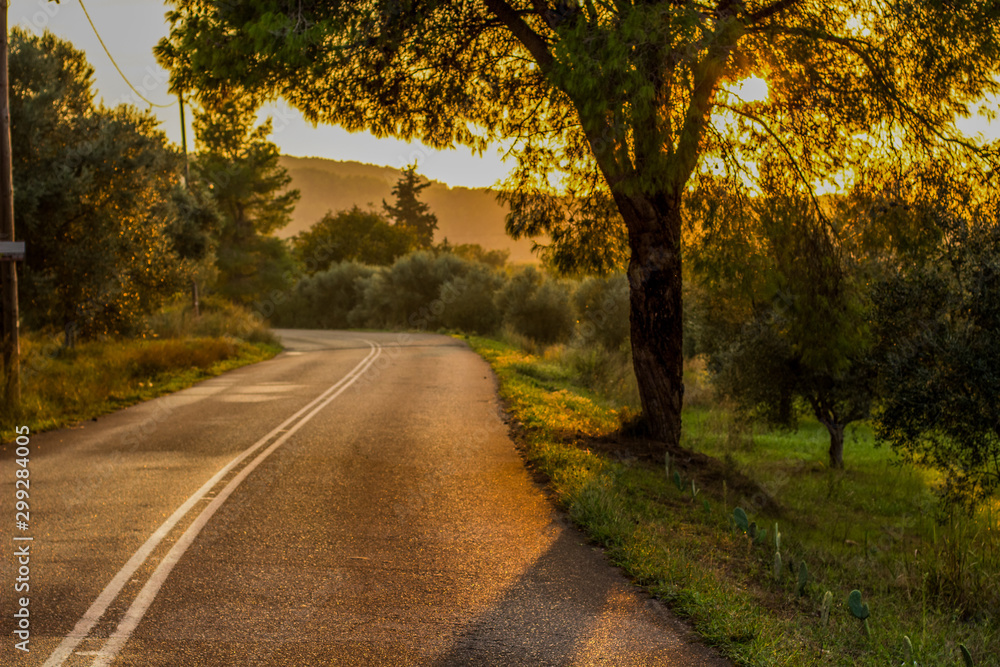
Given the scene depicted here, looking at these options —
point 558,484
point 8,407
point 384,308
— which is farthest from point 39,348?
point 384,308


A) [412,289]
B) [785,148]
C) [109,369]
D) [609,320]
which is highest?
[785,148]

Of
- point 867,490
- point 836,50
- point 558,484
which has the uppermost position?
point 836,50

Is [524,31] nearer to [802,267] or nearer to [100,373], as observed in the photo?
[802,267]

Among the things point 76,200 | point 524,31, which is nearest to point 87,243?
point 76,200

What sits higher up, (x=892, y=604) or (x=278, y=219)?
(x=278, y=219)

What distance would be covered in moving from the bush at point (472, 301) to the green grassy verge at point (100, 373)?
22.9 meters

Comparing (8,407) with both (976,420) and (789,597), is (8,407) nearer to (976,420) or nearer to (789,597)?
(789,597)

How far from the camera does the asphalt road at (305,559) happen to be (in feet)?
14.7

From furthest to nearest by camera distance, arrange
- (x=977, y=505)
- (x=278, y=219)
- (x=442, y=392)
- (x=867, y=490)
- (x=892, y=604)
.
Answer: (x=278, y=219) < (x=442, y=392) < (x=867, y=490) < (x=977, y=505) < (x=892, y=604)

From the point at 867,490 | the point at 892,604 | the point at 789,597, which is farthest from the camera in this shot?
the point at 867,490

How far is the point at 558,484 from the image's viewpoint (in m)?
8.41

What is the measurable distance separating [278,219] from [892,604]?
216ft

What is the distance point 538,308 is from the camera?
39.4 meters

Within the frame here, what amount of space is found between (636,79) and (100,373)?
13204 millimetres
